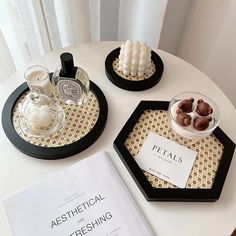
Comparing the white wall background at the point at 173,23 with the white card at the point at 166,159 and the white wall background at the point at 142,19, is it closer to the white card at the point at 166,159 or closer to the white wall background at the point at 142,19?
the white wall background at the point at 142,19

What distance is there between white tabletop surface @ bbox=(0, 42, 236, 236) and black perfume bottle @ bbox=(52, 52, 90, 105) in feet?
0.26

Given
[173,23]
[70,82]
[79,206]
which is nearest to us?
[79,206]

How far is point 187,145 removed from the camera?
0.72 metres

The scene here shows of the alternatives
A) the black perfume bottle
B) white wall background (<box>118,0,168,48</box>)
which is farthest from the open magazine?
white wall background (<box>118,0,168,48</box>)

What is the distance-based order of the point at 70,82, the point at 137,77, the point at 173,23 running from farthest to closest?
the point at 173,23, the point at 137,77, the point at 70,82

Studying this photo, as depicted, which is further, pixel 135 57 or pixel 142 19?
pixel 142 19

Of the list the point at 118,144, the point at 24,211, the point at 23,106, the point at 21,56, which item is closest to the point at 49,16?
the point at 21,56

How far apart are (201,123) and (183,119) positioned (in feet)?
0.13

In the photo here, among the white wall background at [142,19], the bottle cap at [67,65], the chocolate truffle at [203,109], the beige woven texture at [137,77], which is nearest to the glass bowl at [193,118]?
the chocolate truffle at [203,109]

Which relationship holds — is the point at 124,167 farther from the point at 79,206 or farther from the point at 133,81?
the point at 133,81

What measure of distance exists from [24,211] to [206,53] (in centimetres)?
94

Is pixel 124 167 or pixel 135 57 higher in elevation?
pixel 135 57

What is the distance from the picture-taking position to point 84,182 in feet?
2.15

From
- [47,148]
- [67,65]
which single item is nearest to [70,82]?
[67,65]
